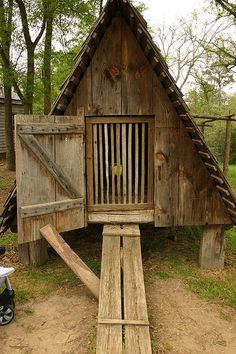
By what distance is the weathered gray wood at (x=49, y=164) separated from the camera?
4656mm

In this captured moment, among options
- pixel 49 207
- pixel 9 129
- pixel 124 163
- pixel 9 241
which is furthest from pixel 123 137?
pixel 9 129

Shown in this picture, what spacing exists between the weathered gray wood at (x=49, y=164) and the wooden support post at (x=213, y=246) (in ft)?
8.34

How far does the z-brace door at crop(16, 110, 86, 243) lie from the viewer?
463cm

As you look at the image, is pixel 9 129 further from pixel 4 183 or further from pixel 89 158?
pixel 89 158

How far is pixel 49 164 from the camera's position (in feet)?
16.0

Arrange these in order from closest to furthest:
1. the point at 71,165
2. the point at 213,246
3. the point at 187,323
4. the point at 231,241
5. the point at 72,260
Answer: the point at 187,323 < the point at 72,260 < the point at 71,165 < the point at 213,246 < the point at 231,241

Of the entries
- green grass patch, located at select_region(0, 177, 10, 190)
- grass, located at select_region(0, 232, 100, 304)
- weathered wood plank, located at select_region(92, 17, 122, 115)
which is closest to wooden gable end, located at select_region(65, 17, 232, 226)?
weathered wood plank, located at select_region(92, 17, 122, 115)

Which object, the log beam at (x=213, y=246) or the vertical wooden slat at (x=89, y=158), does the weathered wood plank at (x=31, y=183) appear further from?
the log beam at (x=213, y=246)

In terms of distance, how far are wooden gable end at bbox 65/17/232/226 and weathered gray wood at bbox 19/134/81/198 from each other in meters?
0.96

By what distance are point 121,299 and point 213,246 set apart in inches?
94.0

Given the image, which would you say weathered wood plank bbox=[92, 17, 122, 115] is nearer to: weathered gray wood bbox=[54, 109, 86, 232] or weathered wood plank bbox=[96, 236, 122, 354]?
weathered gray wood bbox=[54, 109, 86, 232]

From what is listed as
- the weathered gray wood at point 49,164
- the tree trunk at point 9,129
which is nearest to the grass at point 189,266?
the weathered gray wood at point 49,164

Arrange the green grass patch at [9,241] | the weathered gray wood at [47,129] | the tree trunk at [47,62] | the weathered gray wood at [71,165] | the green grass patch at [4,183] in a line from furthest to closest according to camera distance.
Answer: the tree trunk at [47,62]
the green grass patch at [4,183]
the green grass patch at [9,241]
the weathered gray wood at [71,165]
the weathered gray wood at [47,129]

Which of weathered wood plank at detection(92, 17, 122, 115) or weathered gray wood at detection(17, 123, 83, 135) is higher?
weathered wood plank at detection(92, 17, 122, 115)
